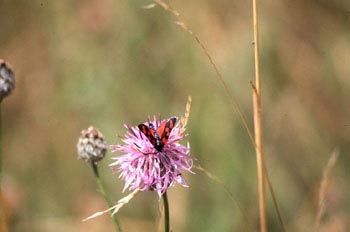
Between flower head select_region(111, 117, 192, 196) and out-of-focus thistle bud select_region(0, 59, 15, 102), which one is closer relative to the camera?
flower head select_region(111, 117, 192, 196)

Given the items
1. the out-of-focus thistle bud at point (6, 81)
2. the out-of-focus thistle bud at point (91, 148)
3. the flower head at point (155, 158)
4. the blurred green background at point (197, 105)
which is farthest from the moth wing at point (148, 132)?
the blurred green background at point (197, 105)

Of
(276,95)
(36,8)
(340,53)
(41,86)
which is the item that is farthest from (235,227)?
(36,8)

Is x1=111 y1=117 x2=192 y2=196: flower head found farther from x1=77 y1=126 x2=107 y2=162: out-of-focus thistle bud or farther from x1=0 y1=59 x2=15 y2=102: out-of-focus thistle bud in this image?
x1=0 y1=59 x2=15 y2=102: out-of-focus thistle bud

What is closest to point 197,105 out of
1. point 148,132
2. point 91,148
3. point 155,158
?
point 91,148

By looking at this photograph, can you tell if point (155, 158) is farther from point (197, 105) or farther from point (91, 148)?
point (197, 105)

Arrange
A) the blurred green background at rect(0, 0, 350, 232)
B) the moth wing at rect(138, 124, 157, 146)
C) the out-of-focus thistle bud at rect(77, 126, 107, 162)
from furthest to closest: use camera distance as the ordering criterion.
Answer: the blurred green background at rect(0, 0, 350, 232) < the out-of-focus thistle bud at rect(77, 126, 107, 162) < the moth wing at rect(138, 124, 157, 146)

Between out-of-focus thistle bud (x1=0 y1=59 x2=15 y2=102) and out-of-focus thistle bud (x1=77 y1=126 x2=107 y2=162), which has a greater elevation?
out-of-focus thistle bud (x1=0 y1=59 x2=15 y2=102)

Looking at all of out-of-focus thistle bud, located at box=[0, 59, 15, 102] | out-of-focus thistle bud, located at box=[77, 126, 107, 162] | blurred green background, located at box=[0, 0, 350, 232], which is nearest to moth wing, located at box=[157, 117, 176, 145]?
out-of-focus thistle bud, located at box=[77, 126, 107, 162]
